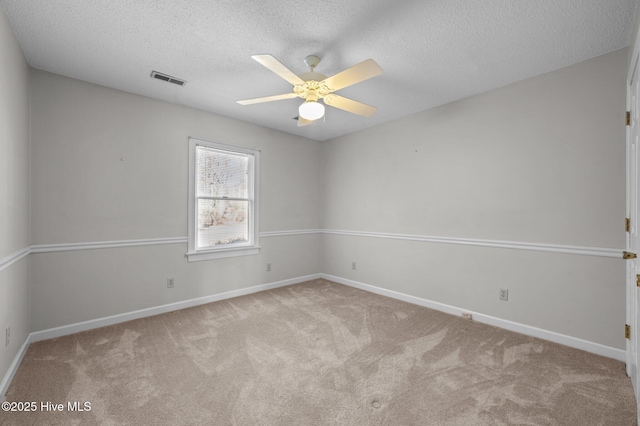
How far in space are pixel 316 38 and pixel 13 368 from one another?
11.1 feet

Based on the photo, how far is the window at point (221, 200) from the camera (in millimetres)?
3713

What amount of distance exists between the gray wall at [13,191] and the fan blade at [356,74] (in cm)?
225

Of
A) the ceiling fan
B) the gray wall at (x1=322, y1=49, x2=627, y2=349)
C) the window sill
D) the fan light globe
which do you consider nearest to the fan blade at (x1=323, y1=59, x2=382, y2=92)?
the ceiling fan

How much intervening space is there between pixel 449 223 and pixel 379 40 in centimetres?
225

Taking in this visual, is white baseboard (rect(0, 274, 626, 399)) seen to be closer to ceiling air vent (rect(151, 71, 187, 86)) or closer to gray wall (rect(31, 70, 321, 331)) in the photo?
gray wall (rect(31, 70, 321, 331))

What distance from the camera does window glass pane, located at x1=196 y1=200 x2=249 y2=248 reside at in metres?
3.83

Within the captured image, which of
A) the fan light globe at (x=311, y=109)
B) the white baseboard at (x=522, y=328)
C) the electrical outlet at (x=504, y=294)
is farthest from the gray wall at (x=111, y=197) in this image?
the electrical outlet at (x=504, y=294)

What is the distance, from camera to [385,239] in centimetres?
418

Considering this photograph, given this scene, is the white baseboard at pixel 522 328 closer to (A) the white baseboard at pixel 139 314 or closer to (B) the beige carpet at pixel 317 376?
(B) the beige carpet at pixel 317 376

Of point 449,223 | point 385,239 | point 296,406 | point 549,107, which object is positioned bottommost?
point 296,406

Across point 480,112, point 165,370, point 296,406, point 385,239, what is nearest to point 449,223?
point 385,239

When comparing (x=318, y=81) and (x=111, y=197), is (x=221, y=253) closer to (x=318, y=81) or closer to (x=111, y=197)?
(x=111, y=197)

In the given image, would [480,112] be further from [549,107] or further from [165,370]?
[165,370]


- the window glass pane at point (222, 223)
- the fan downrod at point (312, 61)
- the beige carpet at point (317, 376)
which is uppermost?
the fan downrod at point (312, 61)
